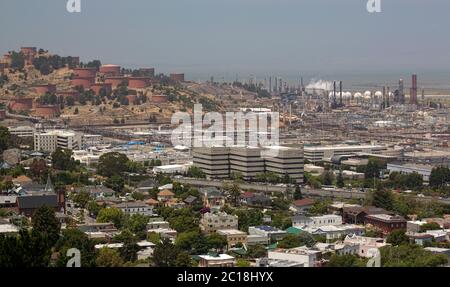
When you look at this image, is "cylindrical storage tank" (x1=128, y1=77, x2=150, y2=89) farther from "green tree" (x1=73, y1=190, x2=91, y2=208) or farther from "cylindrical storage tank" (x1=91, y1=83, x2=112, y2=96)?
"green tree" (x1=73, y1=190, x2=91, y2=208)

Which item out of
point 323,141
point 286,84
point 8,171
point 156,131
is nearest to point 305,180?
point 8,171

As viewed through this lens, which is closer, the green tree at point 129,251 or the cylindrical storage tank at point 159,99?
the green tree at point 129,251

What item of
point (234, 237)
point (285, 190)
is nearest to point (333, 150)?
point (285, 190)

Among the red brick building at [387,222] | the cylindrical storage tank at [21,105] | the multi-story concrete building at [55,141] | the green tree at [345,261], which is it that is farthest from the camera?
the cylindrical storage tank at [21,105]

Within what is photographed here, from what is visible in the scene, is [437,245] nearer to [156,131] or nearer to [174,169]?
[174,169]

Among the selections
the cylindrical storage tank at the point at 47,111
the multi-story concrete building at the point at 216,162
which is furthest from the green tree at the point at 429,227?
the cylindrical storage tank at the point at 47,111

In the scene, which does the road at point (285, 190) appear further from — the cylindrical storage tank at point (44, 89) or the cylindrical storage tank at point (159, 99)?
the cylindrical storage tank at point (44, 89)

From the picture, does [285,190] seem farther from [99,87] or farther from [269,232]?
[99,87]

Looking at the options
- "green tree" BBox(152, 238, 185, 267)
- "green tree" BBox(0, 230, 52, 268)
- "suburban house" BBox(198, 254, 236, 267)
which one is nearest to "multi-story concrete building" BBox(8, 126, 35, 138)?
"green tree" BBox(152, 238, 185, 267)
